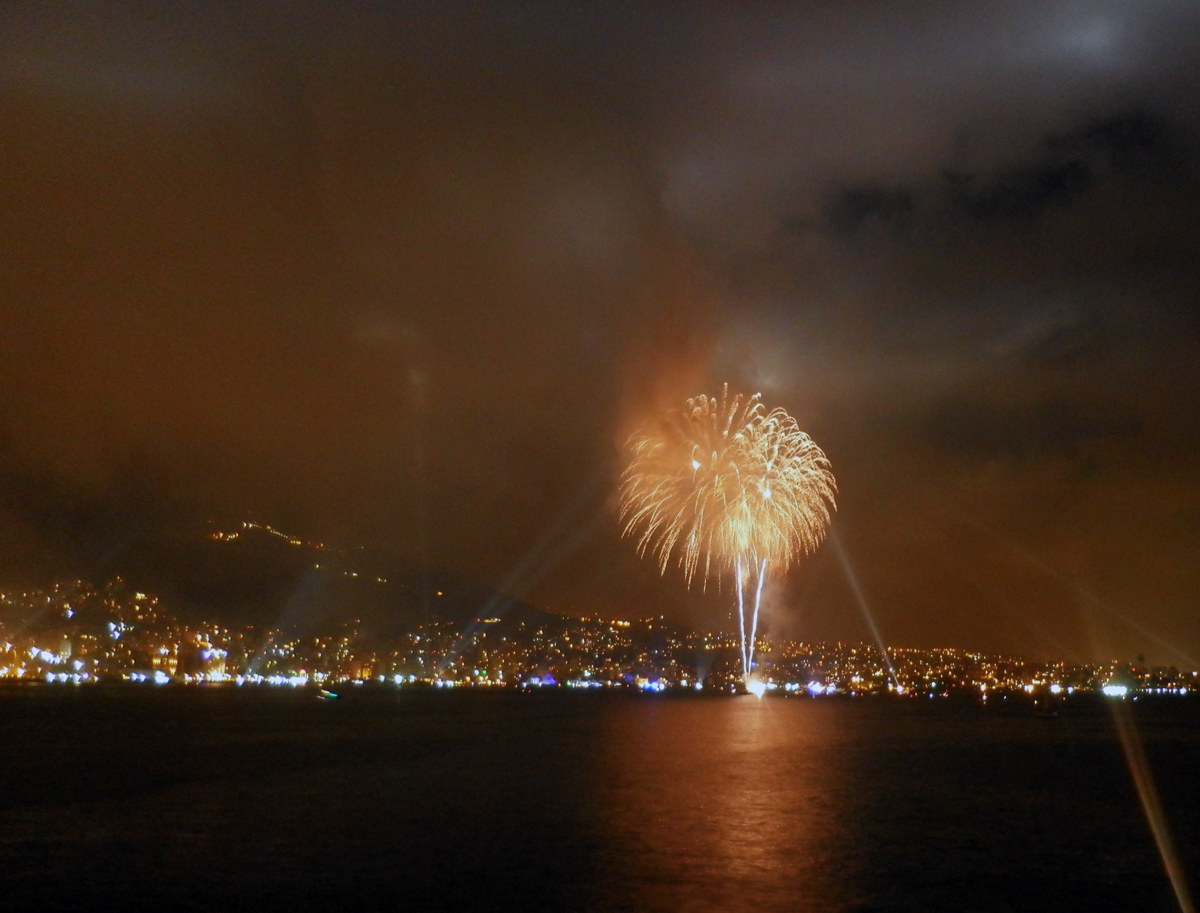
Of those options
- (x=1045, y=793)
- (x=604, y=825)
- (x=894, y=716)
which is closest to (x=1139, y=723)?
(x=894, y=716)

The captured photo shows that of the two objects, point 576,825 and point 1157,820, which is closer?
point 576,825

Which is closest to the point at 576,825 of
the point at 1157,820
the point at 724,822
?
the point at 724,822

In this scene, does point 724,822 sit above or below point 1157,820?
above

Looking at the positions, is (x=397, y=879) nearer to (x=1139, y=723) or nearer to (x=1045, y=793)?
(x=1045, y=793)

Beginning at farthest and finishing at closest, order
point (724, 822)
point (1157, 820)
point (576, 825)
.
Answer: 1. point (1157, 820)
2. point (724, 822)
3. point (576, 825)

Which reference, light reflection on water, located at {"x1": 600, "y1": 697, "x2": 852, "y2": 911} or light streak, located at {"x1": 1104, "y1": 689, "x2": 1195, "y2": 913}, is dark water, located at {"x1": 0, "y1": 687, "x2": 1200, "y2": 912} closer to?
light reflection on water, located at {"x1": 600, "y1": 697, "x2": 852, "y2": 911}

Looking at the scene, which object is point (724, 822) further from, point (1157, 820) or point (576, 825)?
point (1157, 820)

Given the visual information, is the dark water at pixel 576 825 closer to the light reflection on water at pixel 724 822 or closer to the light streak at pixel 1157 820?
the light reflection on water at pixel 724 822
